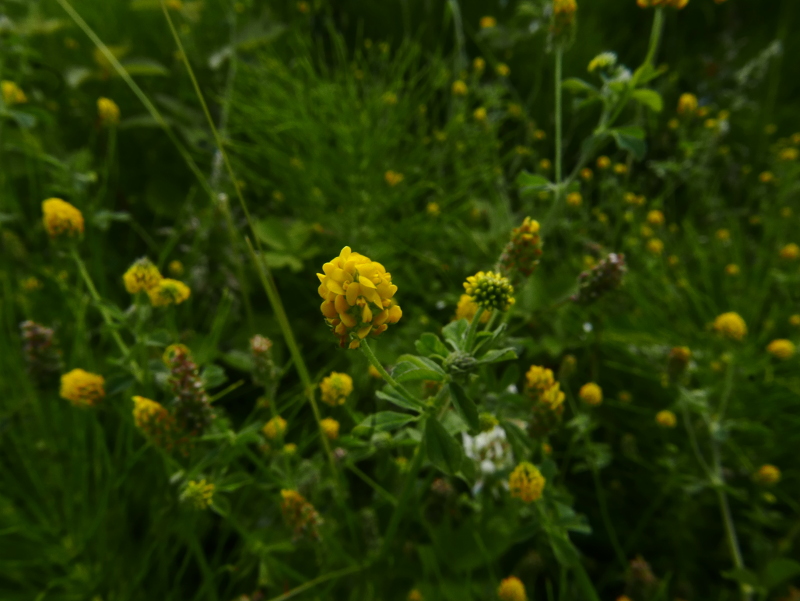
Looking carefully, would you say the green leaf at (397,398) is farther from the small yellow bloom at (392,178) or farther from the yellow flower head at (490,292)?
the small yellow bloom at (392,178)

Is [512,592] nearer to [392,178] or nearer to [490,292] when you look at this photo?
[490,292]

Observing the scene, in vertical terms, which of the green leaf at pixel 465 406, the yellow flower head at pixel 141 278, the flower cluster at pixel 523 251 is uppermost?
the flower cluster at pixel 523 251

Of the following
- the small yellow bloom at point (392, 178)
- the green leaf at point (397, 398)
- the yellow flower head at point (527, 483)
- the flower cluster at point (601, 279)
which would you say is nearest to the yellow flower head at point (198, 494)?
the green leaf at point (397, 398)

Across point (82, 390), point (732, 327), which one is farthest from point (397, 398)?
point (732, 327)

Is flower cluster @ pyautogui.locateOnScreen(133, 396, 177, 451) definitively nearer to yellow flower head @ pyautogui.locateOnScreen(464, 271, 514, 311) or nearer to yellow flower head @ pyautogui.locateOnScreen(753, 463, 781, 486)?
yellow flower head @ pyautogui.locateOnScreen(464, 271, 514, 311)

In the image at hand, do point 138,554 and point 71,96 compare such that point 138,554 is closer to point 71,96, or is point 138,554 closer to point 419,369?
point 419,369
